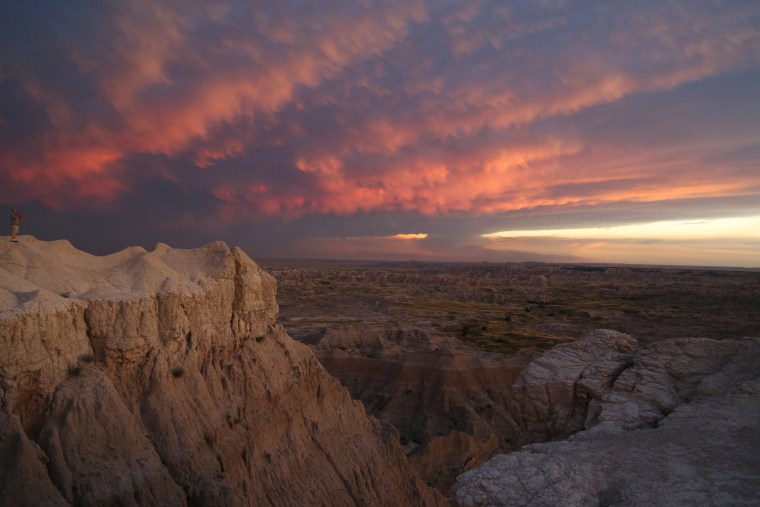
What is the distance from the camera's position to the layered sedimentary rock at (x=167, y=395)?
9.25 meters

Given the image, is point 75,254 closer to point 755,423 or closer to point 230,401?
point 230,401

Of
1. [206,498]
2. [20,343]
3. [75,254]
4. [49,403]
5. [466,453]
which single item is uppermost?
[75,254]

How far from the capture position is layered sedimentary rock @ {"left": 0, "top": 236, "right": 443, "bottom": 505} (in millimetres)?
9250

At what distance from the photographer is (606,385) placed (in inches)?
422

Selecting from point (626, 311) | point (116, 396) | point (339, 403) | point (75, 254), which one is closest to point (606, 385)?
point (339, 403)

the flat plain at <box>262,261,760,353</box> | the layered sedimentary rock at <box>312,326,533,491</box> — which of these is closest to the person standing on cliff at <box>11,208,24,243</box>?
the layered sedimentary rock at <box>312,326,533,491</box>

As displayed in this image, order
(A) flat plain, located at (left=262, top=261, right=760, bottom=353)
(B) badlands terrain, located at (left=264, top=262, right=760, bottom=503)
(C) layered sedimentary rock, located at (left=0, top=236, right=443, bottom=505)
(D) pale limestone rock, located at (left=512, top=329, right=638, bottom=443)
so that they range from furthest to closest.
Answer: (A) flat plain, located at (left=262, top=261, right=760, bottom=353) → (B) badlands terrain, located at (left=264, top=262, right=760, bottom=503) → (D) pale limestone rock, located at (left=512, top=329, right=638, bottom=443) → (C) layered sedimentary rock, located at (left=0, top=236, right=443, bottom=505)

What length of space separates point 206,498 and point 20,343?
15.5ft

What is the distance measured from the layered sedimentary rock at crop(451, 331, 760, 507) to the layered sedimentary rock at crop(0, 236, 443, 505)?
229 inches

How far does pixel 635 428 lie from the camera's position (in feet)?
29.1

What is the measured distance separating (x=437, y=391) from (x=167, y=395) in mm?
22732

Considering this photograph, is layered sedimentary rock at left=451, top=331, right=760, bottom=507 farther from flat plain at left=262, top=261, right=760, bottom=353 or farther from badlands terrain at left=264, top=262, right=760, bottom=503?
flat plain at left=262, top=261, right=760, bottom=353

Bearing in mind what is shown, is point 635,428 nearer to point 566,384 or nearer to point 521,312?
Result: point 566,384

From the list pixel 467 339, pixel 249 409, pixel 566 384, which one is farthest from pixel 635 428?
pixel 467 339
